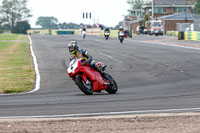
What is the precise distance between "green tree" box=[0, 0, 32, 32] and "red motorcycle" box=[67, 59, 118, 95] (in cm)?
16780

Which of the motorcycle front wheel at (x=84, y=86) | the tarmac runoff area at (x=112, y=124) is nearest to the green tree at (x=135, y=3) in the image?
the motorcycle front wheel at (x=84, y=86)

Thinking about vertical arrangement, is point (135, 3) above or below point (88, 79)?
above

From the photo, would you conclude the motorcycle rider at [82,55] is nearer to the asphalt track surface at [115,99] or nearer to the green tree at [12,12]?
the asphalt track surface at [115,99]

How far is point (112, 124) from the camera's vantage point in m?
7.53

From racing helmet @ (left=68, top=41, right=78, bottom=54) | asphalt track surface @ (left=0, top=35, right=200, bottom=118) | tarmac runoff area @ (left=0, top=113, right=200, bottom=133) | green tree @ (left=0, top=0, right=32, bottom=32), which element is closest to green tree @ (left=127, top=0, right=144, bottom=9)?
green tree @ (left=0, top=0, right=32, bottom=32)

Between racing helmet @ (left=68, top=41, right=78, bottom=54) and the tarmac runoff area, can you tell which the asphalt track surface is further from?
racing helmet @ (left=68, top=41, right=78, bottom=54)

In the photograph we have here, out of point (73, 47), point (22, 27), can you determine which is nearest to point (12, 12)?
point (22, 27)

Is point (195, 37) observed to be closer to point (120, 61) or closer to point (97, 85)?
point (120, 61)

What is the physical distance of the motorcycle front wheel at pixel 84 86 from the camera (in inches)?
485

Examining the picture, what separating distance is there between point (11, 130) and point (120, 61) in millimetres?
18020

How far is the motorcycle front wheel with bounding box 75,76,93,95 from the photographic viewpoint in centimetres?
1232

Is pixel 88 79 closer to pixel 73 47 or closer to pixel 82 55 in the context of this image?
pixel 82 55

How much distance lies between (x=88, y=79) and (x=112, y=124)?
5112 millimetres

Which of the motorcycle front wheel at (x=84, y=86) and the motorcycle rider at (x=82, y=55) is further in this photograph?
the motorcycle rider at (x=82, y=55)
